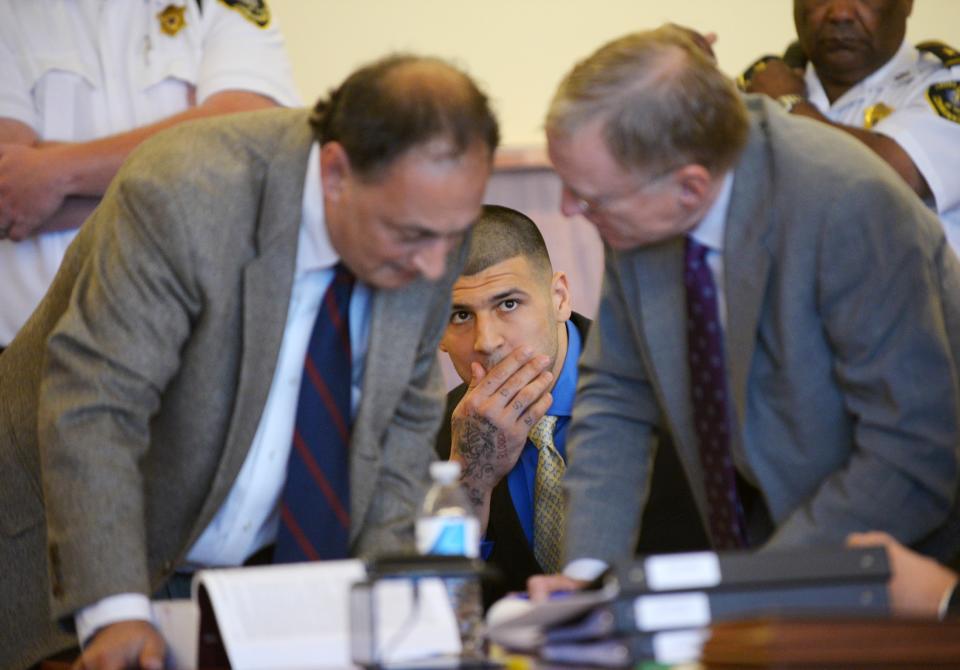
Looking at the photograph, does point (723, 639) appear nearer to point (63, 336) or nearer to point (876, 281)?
point (876, 281)

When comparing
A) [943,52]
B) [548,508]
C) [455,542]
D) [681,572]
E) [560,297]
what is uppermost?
[943,52]

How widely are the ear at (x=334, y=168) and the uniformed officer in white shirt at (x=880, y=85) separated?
4.99ft

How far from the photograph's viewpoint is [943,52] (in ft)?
11.2

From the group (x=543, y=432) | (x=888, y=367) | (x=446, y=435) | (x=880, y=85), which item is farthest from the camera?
(x=880, y=85)

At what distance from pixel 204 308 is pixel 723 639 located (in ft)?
3.57

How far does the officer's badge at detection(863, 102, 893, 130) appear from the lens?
3346 millimetres

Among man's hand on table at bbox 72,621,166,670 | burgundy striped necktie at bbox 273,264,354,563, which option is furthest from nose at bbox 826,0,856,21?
man's hand on table at bbox 72,621,166,670

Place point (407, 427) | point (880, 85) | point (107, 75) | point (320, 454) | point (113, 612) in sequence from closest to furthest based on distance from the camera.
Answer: point (113, 612) → point (320, 454) → point (407, 427) → point (107, 75) → point (880, 85)

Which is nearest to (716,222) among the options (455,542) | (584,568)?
(584,568)

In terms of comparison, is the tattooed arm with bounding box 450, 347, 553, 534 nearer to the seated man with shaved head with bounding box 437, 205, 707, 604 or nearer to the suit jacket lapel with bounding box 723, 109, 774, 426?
the seated man with shaved head with bounding box 437, 205, 707, 604

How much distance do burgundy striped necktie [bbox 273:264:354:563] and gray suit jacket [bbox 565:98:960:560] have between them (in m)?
0.43

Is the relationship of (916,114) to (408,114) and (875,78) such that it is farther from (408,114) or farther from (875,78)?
(408,114)

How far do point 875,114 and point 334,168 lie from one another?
174 centimetres

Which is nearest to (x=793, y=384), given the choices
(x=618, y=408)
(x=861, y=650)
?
(x=618, y=408)
